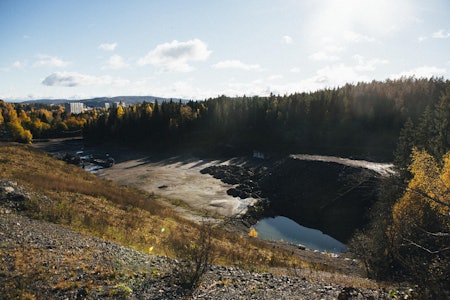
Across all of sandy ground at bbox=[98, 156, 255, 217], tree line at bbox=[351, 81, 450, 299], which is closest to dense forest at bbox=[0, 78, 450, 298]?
tree line at bbox=[351, 81, 450, 299]

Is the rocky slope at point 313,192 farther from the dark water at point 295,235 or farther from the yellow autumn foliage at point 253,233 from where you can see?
the yellow autumn foliage at point 253,233

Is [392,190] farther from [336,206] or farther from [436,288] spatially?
[436,288]

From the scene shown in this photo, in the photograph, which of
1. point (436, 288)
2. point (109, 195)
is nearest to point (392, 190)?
point (436, 288)

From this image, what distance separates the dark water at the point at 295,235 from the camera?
4169 centimetres

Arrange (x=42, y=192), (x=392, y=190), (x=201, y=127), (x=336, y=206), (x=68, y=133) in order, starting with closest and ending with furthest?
(x=42, y=192) < (x=392, y=190) < (x=336, y=206) < (x=201, y=127) < (x=68, y=133)

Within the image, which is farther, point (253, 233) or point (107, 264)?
point (253, 233)

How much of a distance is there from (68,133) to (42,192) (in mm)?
149136

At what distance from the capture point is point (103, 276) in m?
12.8

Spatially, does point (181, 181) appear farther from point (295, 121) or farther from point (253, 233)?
point (295, 121)

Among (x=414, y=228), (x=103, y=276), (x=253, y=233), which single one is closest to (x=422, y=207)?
(x=414, y=228)

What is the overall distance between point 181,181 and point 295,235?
32.5 meters

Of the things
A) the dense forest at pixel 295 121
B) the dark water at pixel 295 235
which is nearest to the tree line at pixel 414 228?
the dark water at pixel 295 235

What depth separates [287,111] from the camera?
10944cm

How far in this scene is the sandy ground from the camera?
177 feet
